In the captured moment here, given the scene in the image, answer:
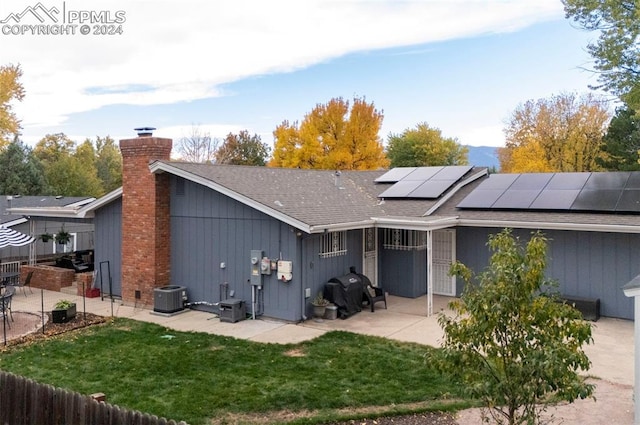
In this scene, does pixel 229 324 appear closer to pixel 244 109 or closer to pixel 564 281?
pixel 564 281

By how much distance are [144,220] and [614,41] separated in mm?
14531

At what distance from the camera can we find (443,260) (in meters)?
14.0

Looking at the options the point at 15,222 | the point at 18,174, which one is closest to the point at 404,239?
the point at 15,222

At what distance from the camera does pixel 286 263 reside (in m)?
10.9

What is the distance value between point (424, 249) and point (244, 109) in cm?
3121

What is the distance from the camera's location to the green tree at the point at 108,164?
165ft

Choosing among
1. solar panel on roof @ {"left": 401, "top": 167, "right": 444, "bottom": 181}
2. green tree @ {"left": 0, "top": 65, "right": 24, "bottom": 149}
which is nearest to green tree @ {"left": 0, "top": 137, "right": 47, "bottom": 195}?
green tree @ {"left": 0, "top": 65, "right": 24, "bottom": 149}

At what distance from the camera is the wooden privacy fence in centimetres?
457

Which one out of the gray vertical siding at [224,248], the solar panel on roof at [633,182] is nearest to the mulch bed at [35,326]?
the gray vertical siding at [224,248]

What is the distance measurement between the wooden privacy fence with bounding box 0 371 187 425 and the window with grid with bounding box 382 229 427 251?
10.0 meters

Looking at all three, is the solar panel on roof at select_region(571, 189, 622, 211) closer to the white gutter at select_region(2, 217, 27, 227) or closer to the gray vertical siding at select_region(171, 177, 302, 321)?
the gray vertical siding at select_region(171, 177, 302, 321)

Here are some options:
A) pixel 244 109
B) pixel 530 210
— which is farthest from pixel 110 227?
pixel 244 109

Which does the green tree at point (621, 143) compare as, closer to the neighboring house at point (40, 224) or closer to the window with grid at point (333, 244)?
the window with grid at point (333, 244)

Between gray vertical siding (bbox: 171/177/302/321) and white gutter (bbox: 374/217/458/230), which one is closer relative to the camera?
gray vertical siding (bbox: 171/177/302/321)
